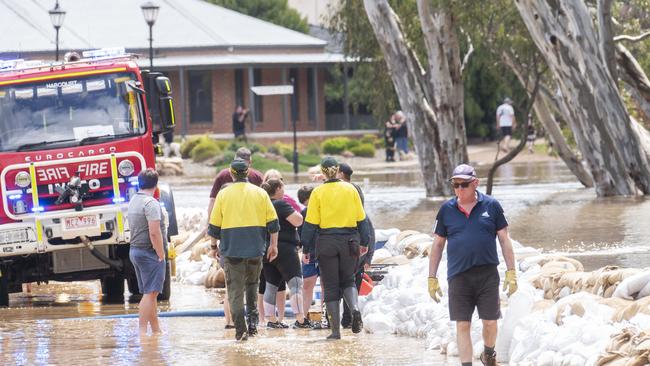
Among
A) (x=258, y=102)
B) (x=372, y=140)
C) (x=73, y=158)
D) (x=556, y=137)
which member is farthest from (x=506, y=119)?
(x=73, y=158)

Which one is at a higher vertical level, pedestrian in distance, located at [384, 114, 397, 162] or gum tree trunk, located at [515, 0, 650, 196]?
gum tree trunk, located at [515, 0, 650, 196]

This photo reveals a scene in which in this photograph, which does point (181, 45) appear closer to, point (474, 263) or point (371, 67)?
point (371, 67)

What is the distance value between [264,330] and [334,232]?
5.11 feet

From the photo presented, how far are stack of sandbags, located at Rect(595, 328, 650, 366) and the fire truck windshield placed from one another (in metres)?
9.05

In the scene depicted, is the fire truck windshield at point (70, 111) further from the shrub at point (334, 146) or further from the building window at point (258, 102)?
the building window at point (258, 102)

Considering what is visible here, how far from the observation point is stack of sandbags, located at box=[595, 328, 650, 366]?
900 cm

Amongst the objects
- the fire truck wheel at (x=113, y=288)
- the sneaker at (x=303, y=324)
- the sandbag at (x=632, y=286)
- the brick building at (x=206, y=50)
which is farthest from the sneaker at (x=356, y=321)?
the brick building at (x=206, y=50)

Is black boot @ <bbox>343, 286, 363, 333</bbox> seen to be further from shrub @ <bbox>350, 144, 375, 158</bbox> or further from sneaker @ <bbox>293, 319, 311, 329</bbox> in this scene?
shrub @ <bbox>350, 144, 375, 158</bbox>

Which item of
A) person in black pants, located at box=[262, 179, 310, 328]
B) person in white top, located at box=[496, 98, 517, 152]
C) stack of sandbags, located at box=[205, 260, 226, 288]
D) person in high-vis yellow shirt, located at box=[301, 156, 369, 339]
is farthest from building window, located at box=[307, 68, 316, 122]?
person in high-vis yellow shirt, located at box=[301, 156, 369, 339]

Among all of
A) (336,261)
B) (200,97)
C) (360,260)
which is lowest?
(360,260)

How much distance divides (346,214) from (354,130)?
47.9 meters

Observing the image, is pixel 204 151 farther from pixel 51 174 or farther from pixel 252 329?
pixel 252 329

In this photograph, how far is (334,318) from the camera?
13.5 m

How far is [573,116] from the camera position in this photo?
96.1ft
